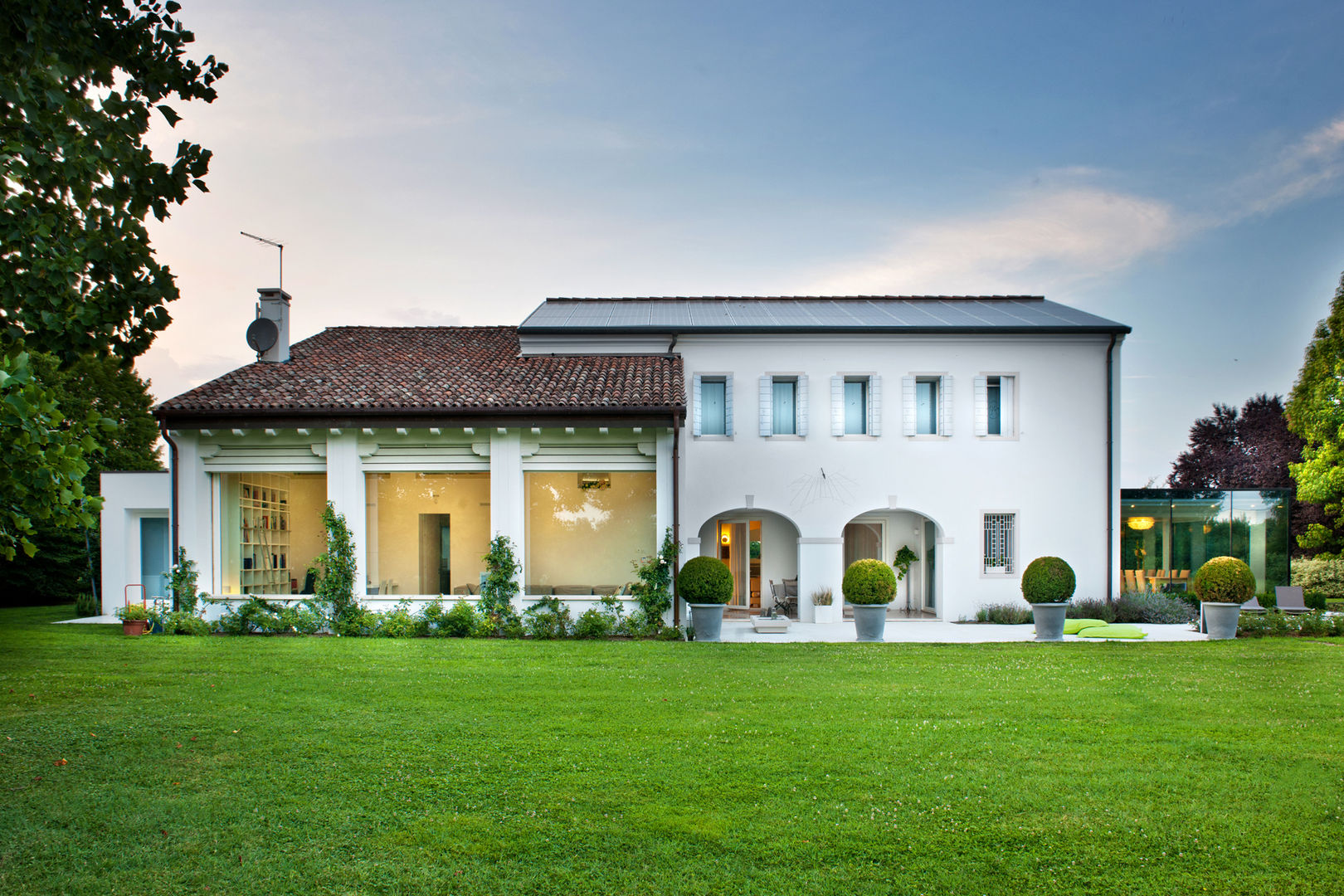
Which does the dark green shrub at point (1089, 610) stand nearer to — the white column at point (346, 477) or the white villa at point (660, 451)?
the white villa at point (660, 451)

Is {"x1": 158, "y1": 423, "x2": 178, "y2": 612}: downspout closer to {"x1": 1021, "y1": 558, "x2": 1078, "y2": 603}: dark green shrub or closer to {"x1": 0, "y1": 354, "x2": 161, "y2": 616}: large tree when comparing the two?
{"x1": 0, "y1": 354, "x2": 161, "y2": 616}: large tree

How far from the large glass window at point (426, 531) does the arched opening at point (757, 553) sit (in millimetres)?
6458

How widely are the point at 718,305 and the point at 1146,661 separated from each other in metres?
13.3

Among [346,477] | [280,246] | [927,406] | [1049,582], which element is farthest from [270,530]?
[1049,582]

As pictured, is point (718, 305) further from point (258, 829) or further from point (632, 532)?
point (258, 829)

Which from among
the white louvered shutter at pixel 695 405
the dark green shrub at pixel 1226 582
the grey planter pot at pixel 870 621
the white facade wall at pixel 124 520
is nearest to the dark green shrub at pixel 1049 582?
the dark green shrub at pixel 1226 582

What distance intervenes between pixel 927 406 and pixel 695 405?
18.7 ft

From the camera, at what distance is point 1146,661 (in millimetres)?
11891

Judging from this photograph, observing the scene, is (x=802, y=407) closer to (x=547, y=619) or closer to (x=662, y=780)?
(x=547, y=619)

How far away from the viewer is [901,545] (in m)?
20.2

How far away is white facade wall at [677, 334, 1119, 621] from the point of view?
18.2 meters

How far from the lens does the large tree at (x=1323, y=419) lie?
2458 cm

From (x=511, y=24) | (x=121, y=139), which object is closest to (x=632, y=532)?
(x=511, y=24)

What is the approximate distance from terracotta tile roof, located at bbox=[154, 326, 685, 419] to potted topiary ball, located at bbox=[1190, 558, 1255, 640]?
432 inches
